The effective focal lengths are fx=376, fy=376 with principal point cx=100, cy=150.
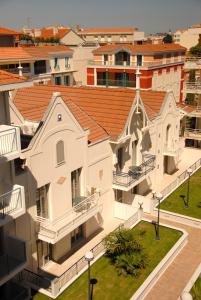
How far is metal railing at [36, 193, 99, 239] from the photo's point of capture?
19031mm

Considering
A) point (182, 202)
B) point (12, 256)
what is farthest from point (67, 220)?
point (182, 202)

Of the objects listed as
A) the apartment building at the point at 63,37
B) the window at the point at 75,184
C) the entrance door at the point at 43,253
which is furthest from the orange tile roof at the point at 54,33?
the entrance door at the point at 43,253

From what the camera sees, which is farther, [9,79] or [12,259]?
[12,259]

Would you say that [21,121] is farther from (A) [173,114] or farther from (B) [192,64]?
(B) [192,64]

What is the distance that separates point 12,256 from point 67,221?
4486 millimetres

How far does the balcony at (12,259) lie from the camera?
15461 mm

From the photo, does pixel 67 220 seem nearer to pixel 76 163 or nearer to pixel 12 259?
pixel 76 163

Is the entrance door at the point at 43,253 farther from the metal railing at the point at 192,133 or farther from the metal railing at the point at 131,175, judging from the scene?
the metal railing at the point at 192,133

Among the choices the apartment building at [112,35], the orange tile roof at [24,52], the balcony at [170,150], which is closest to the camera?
the balcony at [170,150]

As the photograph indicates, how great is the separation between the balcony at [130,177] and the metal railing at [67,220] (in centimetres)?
288

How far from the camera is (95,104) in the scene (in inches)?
1070

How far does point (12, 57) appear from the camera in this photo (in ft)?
161

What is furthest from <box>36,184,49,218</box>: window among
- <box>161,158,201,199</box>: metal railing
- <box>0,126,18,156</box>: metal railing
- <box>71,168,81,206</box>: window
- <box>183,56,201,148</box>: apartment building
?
<box>183,56,201,148</box>: apartment building

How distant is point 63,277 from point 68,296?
949 millimetres
